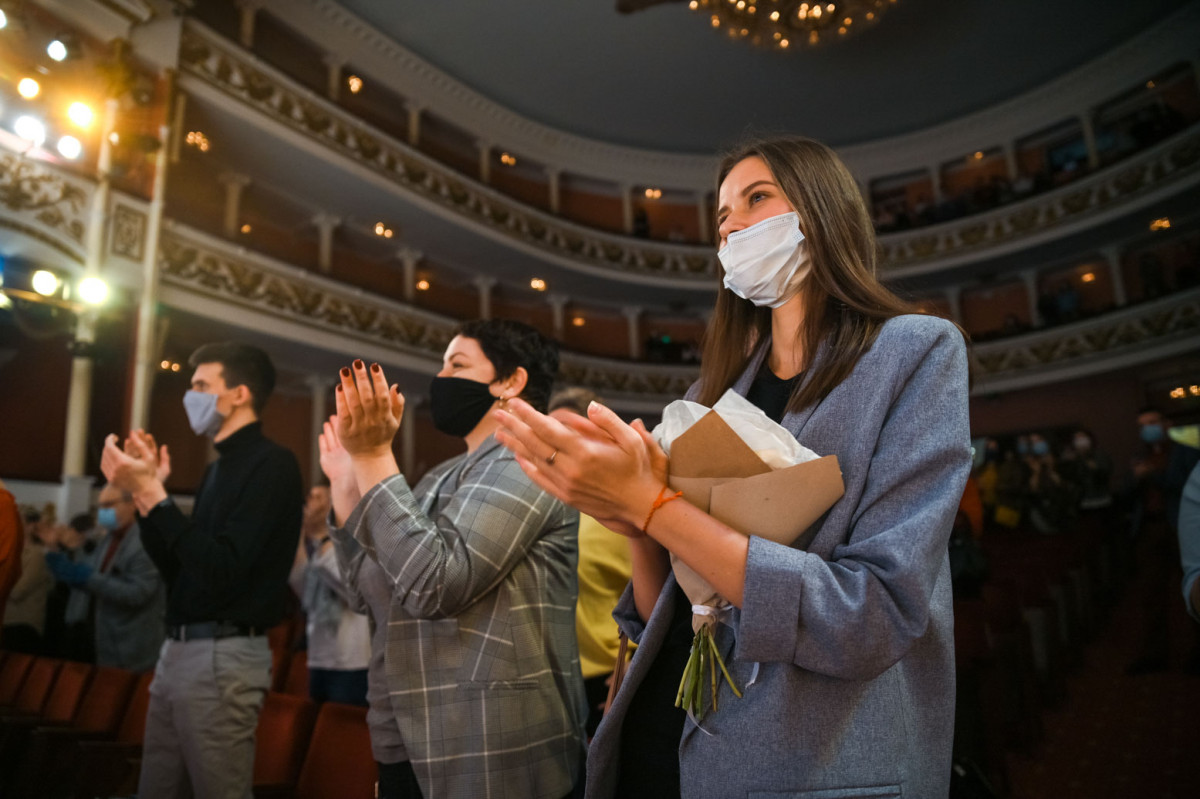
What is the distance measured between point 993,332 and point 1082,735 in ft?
40.2

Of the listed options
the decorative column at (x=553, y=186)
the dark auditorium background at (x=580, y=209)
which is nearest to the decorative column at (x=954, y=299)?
the dark auditorium background at (x=580, y=209)

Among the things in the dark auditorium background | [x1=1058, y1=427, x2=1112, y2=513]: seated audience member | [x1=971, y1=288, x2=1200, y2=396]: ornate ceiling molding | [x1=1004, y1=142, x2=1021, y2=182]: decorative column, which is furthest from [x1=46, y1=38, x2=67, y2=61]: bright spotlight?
[x1=1004, y1=142, x2=1021, y2=182]: decorative column

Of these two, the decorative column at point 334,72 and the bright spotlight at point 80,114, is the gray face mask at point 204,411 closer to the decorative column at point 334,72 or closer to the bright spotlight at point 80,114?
the bright spotlight at point 80,114

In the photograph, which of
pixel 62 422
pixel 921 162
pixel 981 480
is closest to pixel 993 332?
pixel 921 162

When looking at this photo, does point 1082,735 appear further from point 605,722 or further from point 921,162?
point 921,162

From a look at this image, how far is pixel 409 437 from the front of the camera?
12.6 m

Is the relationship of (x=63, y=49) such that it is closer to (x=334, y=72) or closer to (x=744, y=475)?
(x=334, y=72)

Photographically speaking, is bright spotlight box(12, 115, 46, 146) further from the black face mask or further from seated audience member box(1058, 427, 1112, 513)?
seated audience member box(1058, 427, 1112, 513)

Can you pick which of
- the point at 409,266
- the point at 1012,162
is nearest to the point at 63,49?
the point at 409,266

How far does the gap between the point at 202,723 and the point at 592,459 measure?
1767 millimetres

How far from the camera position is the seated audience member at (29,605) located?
4684mm

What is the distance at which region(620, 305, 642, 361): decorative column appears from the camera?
53.0 ft

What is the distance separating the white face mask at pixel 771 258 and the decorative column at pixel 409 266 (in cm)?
1232

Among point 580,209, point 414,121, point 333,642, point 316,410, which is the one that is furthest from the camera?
point 580,209
